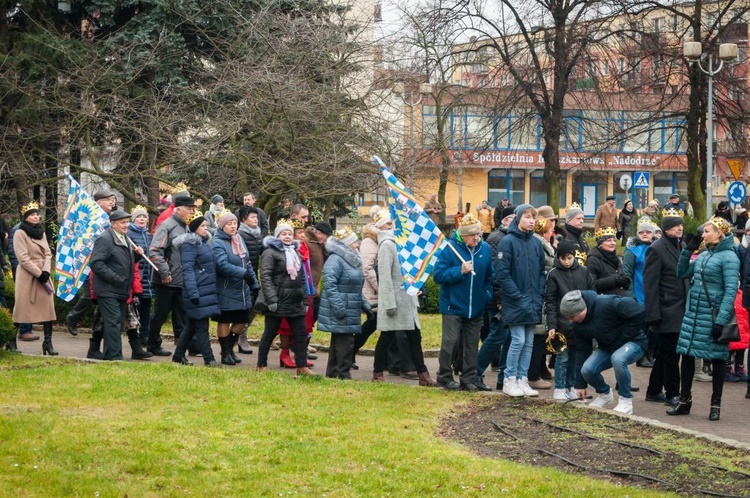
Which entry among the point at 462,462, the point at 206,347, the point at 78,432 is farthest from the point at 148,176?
the point at 462,462

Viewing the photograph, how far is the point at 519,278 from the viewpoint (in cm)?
1202

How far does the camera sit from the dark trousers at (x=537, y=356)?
12867mm

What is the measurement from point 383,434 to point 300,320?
12.3 ft

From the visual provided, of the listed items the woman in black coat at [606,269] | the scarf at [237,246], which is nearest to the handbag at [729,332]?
the woman in black coat at [606,269]

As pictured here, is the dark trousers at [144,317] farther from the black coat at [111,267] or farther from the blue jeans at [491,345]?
the blue jeans at [491,345]

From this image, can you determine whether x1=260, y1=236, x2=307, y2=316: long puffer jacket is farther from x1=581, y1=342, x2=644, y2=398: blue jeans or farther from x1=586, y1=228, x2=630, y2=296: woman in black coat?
x1=581, y1=342, x2=644, y2=398: blue jeans

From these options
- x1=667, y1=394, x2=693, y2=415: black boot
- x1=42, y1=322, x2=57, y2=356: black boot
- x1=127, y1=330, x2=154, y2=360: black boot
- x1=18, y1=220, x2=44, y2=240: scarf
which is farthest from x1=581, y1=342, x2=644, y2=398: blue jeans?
→ x1=18, y1=220, x2=44, y2=240: scarf

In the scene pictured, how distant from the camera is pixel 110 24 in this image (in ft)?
89.2

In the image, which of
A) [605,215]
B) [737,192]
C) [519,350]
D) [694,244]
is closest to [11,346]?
[519,350]

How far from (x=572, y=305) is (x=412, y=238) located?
6.75 feet

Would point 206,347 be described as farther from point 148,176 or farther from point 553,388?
point 148,176

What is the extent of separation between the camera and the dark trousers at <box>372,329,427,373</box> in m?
12.8

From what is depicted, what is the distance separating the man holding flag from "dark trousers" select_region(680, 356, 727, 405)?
2.11 meters

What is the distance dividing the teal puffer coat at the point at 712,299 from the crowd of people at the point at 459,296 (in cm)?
1
